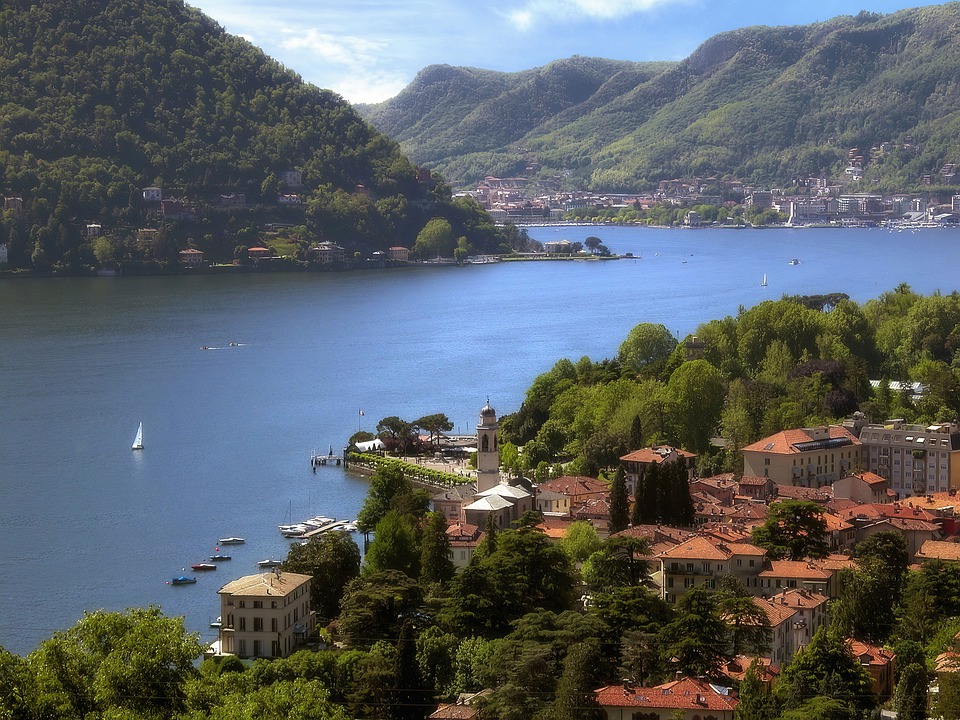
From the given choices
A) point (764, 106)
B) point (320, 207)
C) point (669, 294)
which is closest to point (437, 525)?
point (669, 294)

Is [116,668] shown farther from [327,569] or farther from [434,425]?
[434,425]

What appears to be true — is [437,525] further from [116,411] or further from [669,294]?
[669,294]

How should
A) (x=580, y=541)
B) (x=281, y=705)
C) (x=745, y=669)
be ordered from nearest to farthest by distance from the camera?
(x=281, y=705) → (x=745, y=669) → (x=580, y=541)

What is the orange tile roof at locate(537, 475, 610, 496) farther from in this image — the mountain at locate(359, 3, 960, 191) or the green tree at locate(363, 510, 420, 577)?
the mountain at locate(359, 3, 960, 191)

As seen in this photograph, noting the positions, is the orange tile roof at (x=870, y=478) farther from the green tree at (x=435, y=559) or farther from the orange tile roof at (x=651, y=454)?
the green tree at (x=435, y=559)

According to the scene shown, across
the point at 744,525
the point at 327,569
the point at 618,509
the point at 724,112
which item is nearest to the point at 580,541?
the point at 618,509
